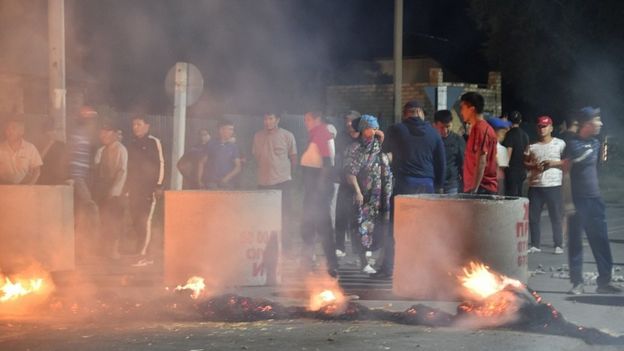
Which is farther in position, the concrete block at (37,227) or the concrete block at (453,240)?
the concrete block at (37,227)

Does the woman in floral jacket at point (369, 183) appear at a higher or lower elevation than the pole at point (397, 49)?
lower

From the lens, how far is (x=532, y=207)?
10.4 meters

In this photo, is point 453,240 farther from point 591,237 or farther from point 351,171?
point 351,171

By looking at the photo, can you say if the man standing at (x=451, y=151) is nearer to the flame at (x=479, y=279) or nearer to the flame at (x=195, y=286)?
the flame at (x=479, y=279)

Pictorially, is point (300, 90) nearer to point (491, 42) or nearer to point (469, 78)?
A: point (491, 42)

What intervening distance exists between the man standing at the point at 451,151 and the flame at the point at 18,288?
4.07 metres

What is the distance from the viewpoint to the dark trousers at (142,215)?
9758 millimetres

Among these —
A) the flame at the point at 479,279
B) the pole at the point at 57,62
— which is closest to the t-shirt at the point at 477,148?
the flame at the point at 479,279

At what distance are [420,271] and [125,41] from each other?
8.42ft

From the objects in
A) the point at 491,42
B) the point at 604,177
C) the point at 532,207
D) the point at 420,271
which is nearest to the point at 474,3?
the point at 491,42

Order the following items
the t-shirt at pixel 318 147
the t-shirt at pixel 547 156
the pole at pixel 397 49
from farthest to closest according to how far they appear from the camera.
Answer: the pole at pixel 397 49, the t-shirt at pixel 547 156, the t-shirt at pixel 318 147

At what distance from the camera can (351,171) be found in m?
8.62

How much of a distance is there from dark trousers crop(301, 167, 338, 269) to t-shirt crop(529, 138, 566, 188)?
2291mm

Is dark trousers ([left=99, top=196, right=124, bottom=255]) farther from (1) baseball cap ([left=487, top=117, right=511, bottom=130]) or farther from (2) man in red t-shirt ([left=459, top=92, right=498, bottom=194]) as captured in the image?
(1) baseball cap ([left=487, top=117, right=511, bottom=130])
